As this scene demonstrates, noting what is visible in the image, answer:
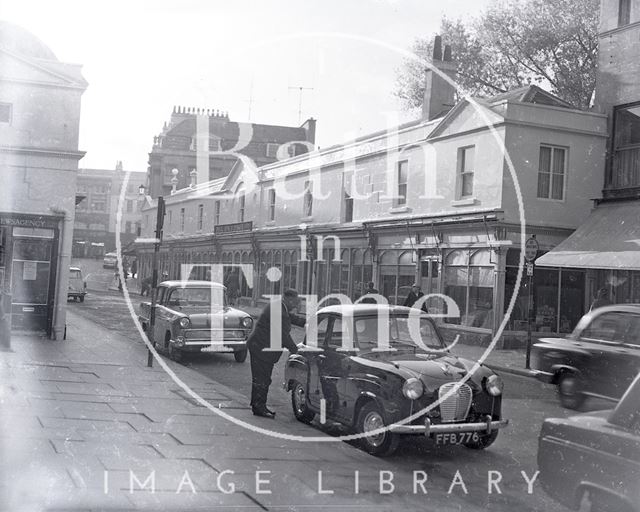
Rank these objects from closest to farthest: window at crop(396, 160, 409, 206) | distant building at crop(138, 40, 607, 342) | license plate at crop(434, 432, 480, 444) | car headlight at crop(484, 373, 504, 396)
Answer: license plate at crop(434, 432, 480, 444), car headlight at crop(484, 373, 504, 396), distant building at crop(138, 40, 607, 342), window at crop(396, 160, 409, 206)

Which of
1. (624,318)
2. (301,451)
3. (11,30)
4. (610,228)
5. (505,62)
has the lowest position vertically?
(301,451)

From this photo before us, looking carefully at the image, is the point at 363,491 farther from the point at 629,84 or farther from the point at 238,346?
the point at 629,84

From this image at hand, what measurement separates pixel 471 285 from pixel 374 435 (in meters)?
14.7

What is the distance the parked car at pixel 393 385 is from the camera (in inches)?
296

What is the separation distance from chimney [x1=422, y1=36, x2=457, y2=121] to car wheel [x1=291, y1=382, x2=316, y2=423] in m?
18.2

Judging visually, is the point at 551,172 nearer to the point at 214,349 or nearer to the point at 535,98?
the point at 535,98

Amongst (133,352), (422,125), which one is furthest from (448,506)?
(422,125)

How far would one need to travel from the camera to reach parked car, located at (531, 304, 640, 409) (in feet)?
34.2

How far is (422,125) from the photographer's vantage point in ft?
81.6

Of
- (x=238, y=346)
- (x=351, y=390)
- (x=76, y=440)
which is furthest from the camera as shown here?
(x=238, y=346)

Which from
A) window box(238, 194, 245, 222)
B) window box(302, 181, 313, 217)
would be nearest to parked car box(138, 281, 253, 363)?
window box(302, 181, 313, 217)

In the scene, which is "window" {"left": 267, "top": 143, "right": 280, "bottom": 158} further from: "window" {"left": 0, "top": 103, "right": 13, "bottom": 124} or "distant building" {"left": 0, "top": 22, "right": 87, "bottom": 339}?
"window" {"left": 0, "top": 103, "right": 13, "bottom": 124}

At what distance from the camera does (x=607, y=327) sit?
1092 cm

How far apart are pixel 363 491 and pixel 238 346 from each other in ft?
30.8
